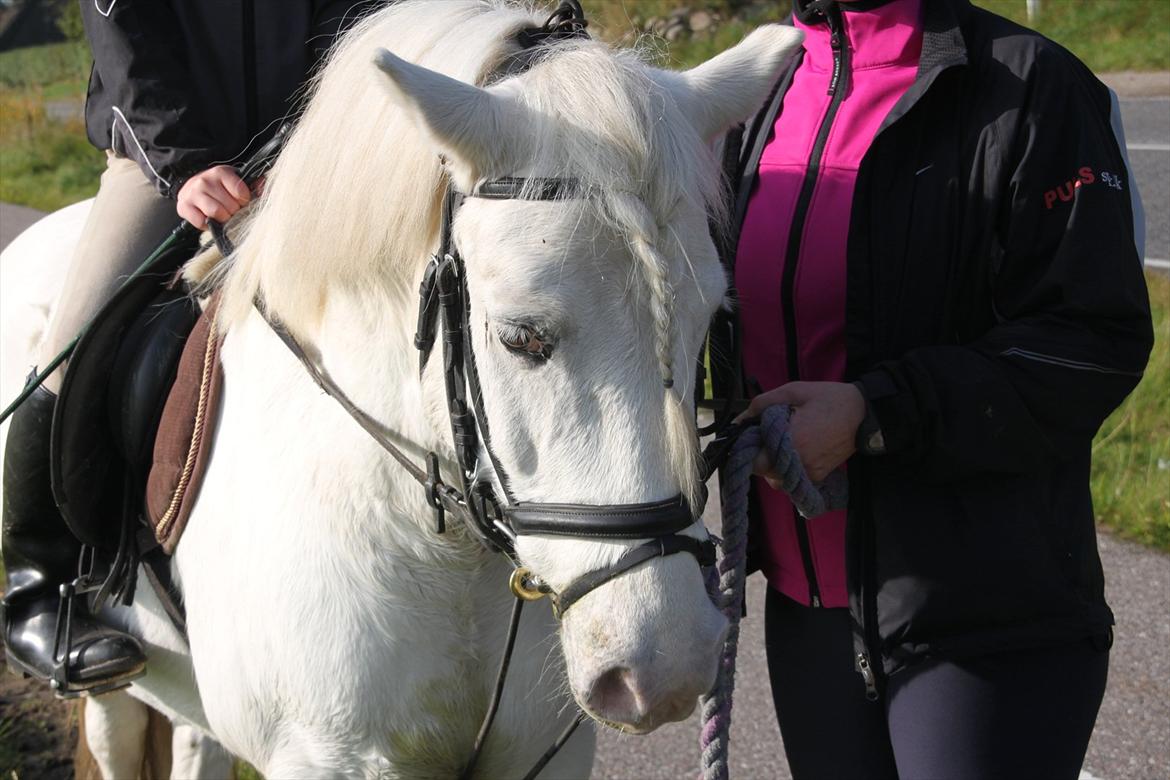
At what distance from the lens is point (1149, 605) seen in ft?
13.8

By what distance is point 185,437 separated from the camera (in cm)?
226

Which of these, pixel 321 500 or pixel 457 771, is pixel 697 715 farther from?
pixel 321 500

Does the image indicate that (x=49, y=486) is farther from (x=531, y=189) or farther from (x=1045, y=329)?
(x=1045, y=329)

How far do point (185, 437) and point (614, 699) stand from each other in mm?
1104

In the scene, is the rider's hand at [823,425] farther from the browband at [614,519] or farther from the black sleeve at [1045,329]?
the browband at [614,519]

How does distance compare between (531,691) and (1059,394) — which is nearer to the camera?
(1059,394)

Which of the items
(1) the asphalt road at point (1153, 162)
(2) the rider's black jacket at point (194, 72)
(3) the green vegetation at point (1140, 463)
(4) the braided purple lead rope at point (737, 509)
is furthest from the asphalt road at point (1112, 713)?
(1) the asphalt road at point (1153, 162)

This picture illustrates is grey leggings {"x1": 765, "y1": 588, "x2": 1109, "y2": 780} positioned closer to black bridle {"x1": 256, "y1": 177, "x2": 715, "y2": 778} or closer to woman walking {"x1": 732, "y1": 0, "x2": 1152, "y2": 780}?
woman walking {"x1": 732, "y1": 0, "x2": 1152, "y2": 780}

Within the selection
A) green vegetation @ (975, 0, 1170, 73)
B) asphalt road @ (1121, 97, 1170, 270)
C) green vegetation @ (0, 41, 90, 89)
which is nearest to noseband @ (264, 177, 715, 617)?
asphalt road @ (1121, 97, 1170, 270)

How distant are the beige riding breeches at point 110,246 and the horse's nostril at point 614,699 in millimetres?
1535

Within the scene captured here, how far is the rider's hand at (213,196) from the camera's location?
230 centimetres

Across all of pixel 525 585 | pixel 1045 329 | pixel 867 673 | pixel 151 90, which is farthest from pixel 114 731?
pixel 1045 329

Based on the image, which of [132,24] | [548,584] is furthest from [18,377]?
[548,584]

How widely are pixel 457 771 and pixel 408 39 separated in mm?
1379
